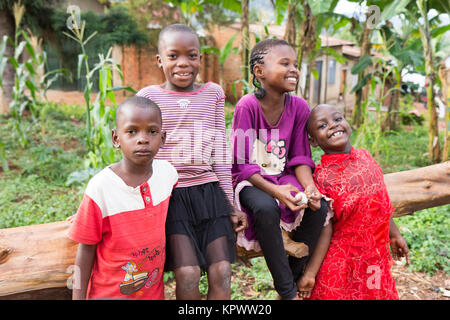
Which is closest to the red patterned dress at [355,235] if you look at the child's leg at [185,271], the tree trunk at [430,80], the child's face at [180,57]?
the child's leg at [185,271]

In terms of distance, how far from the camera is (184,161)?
1.64m

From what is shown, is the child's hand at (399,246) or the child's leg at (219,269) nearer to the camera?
the child's leg at (219,269)

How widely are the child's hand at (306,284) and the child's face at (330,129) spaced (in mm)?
671

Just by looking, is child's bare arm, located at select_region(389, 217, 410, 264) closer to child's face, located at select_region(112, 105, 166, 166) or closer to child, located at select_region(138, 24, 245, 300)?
child, located at select_region(138, 24, 245, 300)

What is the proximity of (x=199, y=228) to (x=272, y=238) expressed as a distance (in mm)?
346

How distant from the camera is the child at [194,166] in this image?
4.94 ft

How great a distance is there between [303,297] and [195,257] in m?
0.71

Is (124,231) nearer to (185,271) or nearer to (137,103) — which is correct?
(185,271)

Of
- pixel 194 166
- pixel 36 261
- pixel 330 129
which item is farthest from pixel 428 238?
pixel 36 261

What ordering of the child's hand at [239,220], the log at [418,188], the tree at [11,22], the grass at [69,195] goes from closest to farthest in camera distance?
the child's hand at [239,220] → the log at [418,188] → the grass at [69,195] → the tree at [11,22]

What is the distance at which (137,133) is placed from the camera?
139cm

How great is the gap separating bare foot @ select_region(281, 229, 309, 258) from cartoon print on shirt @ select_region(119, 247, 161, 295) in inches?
25.6

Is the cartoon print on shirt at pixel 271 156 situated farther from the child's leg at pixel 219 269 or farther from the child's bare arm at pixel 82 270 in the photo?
the child's bare arm at pixel 82 270
